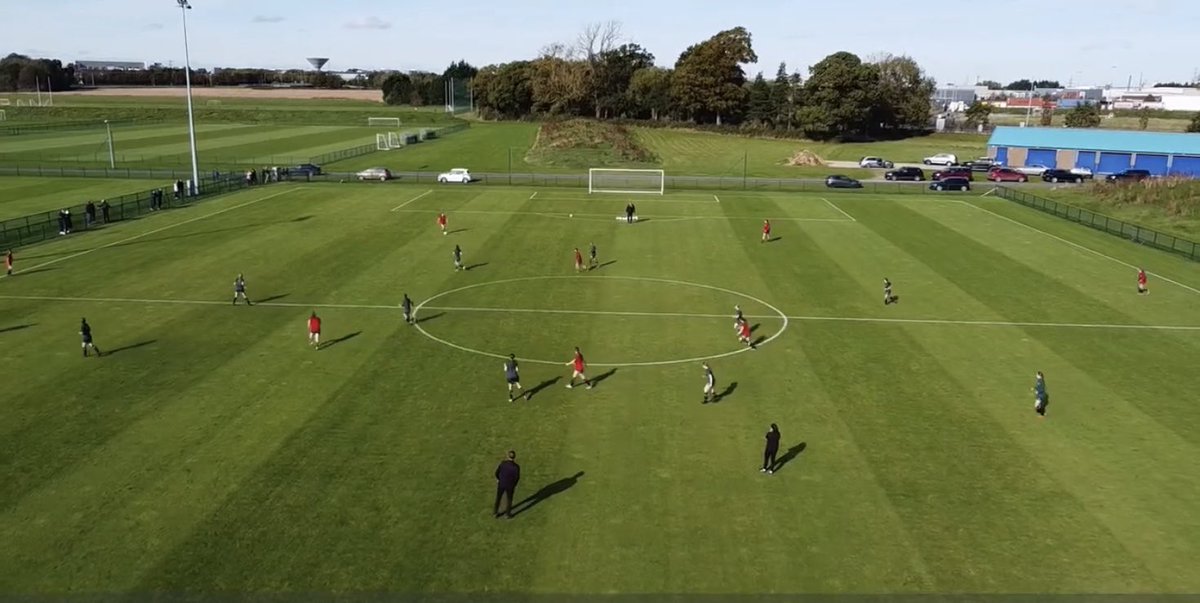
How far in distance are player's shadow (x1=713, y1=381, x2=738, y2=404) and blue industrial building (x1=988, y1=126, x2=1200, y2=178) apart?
293ft

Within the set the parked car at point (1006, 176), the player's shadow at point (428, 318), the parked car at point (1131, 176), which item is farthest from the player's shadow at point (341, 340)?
the parked car at point (1006, 176)

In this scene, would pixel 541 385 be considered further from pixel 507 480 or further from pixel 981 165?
pixel 981 165

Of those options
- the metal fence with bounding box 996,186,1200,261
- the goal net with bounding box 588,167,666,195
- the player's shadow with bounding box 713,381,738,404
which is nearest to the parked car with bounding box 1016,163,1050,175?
the metal fence with bounding box 996,186,1200,261

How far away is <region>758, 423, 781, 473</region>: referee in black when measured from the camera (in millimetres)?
21609

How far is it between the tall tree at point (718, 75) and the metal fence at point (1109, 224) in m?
87.7

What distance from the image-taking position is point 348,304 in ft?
125

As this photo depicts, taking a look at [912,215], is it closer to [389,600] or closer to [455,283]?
[455,283]

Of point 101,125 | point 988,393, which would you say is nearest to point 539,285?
point 988,393

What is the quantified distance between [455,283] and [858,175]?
73361 mm

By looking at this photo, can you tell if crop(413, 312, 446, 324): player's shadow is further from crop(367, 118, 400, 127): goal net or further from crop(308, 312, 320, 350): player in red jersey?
crop(367, 118, 400, 127): goal net

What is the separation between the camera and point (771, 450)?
71.1 feet

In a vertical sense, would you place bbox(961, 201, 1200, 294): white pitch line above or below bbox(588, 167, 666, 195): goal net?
below

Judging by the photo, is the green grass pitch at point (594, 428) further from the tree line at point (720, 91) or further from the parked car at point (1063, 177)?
the tree line at point (720, 91)

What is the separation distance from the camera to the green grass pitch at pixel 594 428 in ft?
58.5
